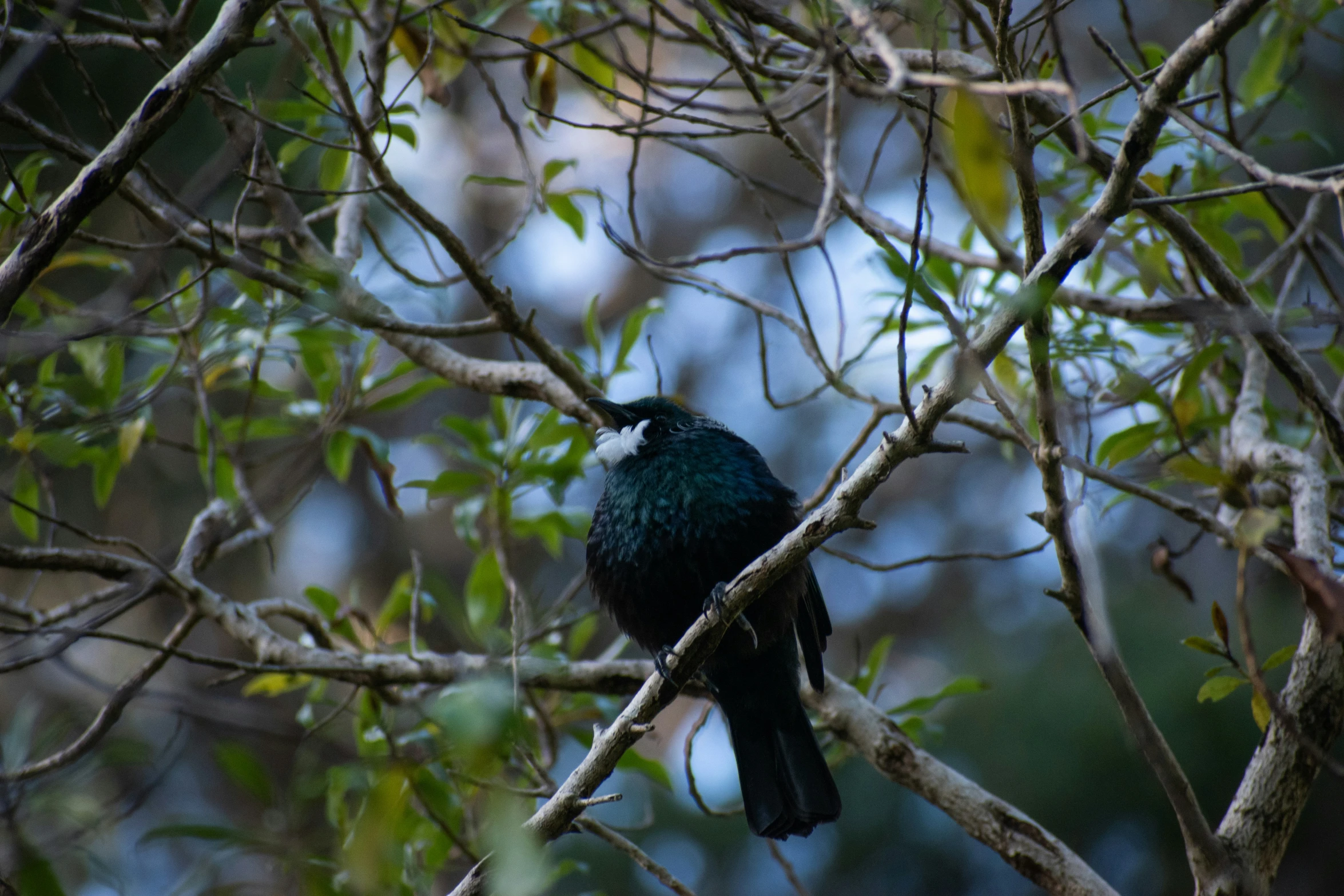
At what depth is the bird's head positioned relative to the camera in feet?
11.5

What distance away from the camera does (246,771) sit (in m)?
2.25

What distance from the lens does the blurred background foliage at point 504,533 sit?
→ 7.22ft

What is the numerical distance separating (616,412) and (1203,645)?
6.39ft

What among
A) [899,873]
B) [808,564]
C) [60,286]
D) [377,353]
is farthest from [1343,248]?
[60,286]

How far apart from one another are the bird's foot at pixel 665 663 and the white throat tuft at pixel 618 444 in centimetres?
68

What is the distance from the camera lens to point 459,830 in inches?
136

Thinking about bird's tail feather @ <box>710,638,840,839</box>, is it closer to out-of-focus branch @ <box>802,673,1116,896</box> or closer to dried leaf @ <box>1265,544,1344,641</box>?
out-of-focus branch @ <box>802,673,1116,896</box>

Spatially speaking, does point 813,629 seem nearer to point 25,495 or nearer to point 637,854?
point 637,854

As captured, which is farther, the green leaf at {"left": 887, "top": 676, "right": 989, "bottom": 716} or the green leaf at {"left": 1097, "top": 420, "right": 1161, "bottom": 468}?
the green leaf at {"left": 887, "top": 676, "right": 989, "bottom": 716}

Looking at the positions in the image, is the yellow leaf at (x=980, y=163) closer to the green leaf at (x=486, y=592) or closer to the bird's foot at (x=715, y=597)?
the bird's foot at (x=715, y=597)

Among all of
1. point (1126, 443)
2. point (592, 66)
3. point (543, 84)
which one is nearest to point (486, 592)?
point (543, 84)

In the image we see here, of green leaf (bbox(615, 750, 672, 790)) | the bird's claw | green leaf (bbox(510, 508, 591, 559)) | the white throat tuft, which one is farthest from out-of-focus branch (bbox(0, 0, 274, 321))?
green leaf (bbox(615, 750, 672, 790))

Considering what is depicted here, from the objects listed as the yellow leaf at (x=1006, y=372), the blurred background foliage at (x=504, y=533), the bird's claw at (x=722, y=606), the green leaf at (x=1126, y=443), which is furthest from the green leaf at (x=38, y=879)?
the green leaf at (x=1126, y=443)

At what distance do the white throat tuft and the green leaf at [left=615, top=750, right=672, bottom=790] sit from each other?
38.2 inches
